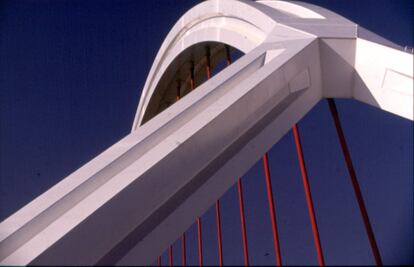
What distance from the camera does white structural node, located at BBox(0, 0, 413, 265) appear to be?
117cm

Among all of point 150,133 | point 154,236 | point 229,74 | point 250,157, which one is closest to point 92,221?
point 154,236

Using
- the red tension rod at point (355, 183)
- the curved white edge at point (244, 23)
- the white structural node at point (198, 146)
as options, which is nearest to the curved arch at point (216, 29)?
the curved white edge at point (244, 23)

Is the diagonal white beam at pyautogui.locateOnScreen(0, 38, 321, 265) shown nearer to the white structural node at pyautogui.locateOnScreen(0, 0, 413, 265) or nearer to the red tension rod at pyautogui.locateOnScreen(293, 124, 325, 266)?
the white structural node at pyautogui.locateOnScreen(0, 0, 413, 265)

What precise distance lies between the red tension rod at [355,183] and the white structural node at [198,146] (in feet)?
2.41

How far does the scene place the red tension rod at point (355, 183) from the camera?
321 cm

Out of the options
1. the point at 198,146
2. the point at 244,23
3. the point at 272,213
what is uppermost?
the point at 244,23

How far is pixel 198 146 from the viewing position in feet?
5.11

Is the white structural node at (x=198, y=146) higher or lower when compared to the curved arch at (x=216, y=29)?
lower

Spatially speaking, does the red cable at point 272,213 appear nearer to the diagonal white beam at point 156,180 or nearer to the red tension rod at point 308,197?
the red tension rod at point 308,197

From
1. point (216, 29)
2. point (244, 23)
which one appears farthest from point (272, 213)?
point (216, 29)

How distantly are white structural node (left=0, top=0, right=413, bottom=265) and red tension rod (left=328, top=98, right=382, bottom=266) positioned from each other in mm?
735

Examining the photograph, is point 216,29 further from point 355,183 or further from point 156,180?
point 156,180

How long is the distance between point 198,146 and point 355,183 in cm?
237

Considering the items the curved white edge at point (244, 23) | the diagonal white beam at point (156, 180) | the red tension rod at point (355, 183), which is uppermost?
the curved white edge at point (244, 23)
